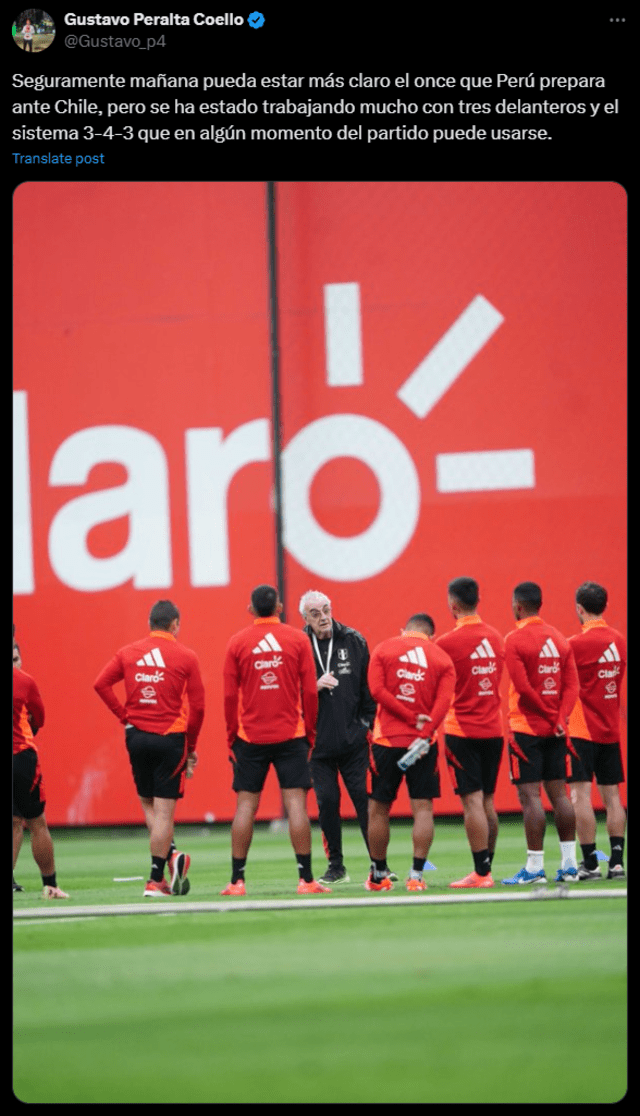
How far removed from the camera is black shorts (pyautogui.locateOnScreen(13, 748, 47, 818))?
30.5 feet

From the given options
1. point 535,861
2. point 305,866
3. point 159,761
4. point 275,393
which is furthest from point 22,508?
point 535,861

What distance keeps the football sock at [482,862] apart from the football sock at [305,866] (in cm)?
98

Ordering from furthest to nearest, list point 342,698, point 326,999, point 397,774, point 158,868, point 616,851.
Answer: point 342,698
point 616,851
point 158,868
point 397,774
point 326,999

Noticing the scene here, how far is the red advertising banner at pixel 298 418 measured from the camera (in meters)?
15.5

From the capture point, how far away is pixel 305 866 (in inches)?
355

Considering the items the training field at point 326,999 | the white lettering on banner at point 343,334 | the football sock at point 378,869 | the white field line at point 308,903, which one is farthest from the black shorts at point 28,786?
the white lettering on banner at point 343,334

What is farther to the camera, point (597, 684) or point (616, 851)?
point (597, 684)

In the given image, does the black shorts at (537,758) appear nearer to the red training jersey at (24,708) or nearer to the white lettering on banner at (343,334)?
the red training jersey at (24,708)

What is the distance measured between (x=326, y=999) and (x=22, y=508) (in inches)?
453

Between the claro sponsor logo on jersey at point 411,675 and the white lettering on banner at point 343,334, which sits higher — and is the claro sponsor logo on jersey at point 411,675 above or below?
below

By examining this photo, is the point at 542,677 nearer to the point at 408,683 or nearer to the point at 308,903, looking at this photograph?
the point at 408,683

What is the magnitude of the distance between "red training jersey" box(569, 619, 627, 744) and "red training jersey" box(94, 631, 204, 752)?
2.45 metres

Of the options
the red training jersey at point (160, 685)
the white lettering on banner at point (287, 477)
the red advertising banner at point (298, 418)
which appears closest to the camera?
the red training jersey at point (160, 685)
